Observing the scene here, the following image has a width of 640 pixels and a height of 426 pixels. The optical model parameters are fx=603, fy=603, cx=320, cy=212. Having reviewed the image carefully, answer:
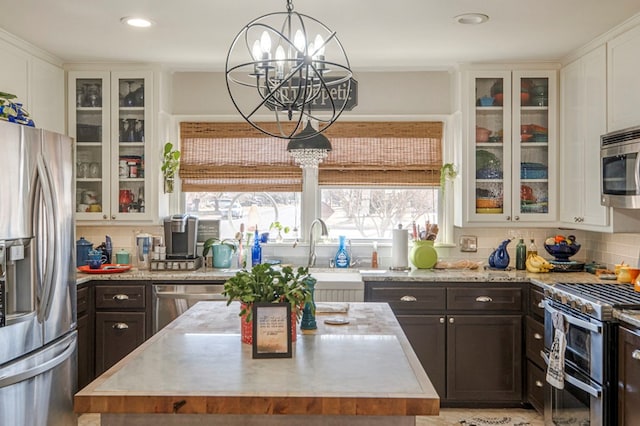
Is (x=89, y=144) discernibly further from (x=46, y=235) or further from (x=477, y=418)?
(x=477, y=418)

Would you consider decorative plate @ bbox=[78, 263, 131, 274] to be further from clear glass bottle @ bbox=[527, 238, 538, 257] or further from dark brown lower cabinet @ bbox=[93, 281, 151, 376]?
clear glass bottle @ bbox=[527, 238, 538, 257]

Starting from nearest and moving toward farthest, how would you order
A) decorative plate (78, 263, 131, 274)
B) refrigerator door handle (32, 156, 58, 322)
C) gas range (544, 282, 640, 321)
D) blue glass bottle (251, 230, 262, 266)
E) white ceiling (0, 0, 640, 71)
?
1. gas range (544, 282, 640, 321)
2. refrigerator door handle (32, 156, 58, 322)
3. white ceiling (0, 0, 640, 71)
4. decorative plate (78, 263, 131, 274)
5. blue glass bottle (251, 230, 262, 266)

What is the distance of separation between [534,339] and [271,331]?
96.6 inches

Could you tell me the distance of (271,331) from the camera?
210cm

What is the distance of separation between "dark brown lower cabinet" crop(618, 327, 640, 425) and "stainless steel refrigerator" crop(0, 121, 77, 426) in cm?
286

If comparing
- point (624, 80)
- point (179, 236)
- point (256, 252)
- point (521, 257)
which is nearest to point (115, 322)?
point (179, 236)

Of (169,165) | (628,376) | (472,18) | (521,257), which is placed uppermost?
(472,18)

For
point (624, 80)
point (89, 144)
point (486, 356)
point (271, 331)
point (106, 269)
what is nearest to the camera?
point (271, 331)

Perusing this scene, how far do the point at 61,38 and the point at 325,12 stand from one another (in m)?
1.78

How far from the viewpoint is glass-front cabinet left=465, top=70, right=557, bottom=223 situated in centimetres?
450

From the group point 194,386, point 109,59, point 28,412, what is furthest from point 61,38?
point 194,386

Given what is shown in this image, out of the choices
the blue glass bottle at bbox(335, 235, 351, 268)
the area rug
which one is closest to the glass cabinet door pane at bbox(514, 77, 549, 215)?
the blue glass bottle at bbox(335, 235, 351, 268)

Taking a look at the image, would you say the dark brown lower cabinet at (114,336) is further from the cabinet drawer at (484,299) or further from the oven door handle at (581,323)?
the oven door handle at (581,323)

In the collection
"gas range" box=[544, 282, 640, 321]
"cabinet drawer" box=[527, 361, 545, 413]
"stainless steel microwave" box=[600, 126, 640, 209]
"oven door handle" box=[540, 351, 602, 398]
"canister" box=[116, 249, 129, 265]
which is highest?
"stainless steel microwave" box=[600, 126, 640, 209]
